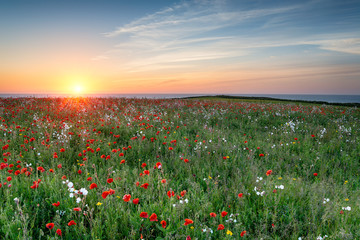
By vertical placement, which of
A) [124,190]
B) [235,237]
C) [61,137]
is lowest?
[235,237]

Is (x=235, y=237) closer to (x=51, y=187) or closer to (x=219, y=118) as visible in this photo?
(x=51, y=187)

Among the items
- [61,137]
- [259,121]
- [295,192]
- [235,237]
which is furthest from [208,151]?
[259,121]

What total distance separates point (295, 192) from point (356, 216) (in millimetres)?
817

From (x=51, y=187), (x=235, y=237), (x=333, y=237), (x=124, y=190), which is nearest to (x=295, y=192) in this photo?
(x=333, y=237)

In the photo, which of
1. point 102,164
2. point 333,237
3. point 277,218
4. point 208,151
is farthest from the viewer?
point 208,151

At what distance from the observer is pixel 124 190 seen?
3.51 meters

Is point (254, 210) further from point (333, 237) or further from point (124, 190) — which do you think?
point (124, 190)

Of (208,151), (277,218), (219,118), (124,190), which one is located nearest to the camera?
(277,218)

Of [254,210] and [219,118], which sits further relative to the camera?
[219,118]

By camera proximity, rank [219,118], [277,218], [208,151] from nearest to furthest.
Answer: [277,218]
[208,151]
[219,118]

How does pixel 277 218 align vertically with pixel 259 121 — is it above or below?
below

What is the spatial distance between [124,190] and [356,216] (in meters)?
3.52

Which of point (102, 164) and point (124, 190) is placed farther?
point (102, 164)

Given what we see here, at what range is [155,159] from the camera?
507cm
